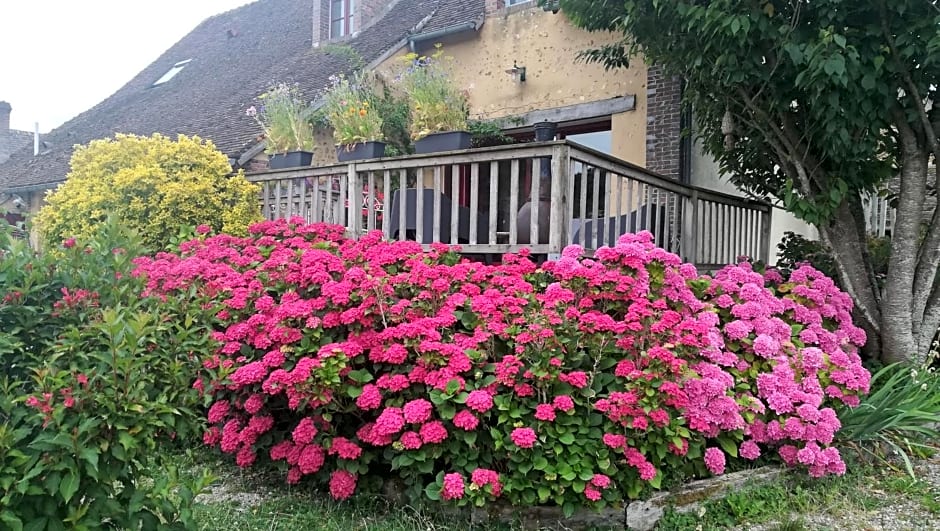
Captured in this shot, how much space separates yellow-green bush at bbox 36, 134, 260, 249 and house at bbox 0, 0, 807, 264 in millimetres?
406

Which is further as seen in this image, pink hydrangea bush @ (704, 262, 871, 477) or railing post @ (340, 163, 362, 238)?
railing post @ (340, 163, 362, 238)

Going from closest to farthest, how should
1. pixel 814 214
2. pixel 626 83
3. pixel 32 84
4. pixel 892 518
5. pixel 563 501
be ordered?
pixel 563 501 → pixel 892 518 → pixel 814 214 → pixel 626 83 → pixel 32 84

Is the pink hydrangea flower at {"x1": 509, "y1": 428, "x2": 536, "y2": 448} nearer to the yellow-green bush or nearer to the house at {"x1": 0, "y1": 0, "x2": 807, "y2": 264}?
the house at {"x1": 0, "y1": 0, "x2": 807, "y2": 264}

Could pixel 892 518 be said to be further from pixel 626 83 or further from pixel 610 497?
pixel 626 83

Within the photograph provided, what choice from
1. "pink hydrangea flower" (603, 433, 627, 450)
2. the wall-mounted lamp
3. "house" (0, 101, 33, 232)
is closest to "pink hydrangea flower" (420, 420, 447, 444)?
"pink hydrangea flower" (603, 433, 627, 450)

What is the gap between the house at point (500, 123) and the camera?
5.22 m

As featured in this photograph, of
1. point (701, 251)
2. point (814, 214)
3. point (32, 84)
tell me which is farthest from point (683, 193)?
point (32, 84)

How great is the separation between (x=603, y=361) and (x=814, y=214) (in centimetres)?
256

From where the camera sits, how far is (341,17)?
41.6 feet

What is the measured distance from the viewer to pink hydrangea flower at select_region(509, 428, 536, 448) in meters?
2.79

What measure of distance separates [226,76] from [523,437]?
13905 millimetres

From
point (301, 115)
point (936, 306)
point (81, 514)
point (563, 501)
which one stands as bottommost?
point (563, 501)

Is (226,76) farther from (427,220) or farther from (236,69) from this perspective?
(427,220)

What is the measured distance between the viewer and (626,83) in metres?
7.95
